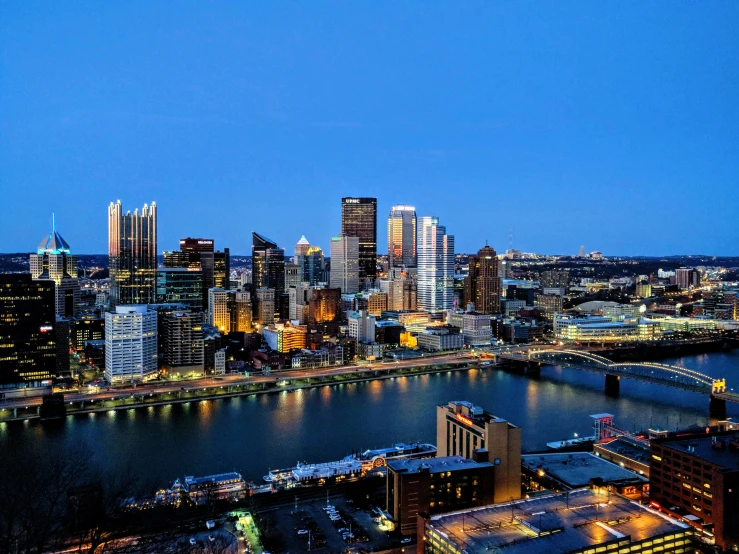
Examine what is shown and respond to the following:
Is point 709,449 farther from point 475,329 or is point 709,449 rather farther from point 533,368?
point 475,329

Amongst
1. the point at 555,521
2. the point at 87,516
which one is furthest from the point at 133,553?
the point at 555,521

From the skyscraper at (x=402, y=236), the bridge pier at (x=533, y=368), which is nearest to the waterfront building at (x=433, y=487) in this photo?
the bridge pier at (x=533, y=368)

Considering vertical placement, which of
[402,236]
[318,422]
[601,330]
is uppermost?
[402,236]

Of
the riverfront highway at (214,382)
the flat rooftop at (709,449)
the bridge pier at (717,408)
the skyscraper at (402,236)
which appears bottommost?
the bridge pier at (717,408)

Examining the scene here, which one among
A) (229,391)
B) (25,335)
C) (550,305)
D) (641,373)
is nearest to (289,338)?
(229,391)

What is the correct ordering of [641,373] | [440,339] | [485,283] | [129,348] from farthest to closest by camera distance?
[485,283], [440,339], [641,373], [129,348]

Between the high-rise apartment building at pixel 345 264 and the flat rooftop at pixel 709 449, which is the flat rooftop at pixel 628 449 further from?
the high-rise apartment building at pixel 345 264

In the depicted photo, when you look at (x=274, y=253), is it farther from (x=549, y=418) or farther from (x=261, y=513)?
(x=261, y=513)
